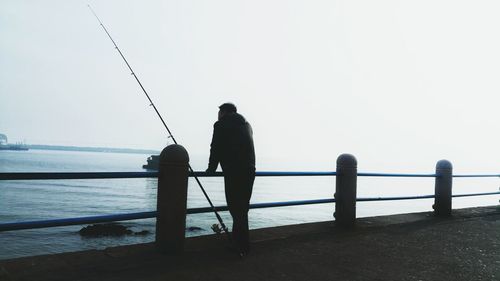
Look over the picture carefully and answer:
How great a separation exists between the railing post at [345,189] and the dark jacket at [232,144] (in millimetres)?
2769

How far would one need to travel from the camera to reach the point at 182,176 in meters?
4.91

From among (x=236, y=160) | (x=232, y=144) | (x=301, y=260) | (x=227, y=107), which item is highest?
(x=227, y=107)

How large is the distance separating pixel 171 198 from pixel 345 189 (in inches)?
142

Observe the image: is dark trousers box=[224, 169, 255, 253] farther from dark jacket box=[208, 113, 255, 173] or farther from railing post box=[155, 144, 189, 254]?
railing post box=[155, 144, 189, 254]

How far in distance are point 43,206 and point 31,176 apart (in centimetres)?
6858

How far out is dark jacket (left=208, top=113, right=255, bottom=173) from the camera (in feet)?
16.1

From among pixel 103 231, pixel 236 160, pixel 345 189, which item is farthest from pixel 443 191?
pixel 103 231

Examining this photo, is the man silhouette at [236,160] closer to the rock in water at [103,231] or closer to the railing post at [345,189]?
the railing post at [345,189]

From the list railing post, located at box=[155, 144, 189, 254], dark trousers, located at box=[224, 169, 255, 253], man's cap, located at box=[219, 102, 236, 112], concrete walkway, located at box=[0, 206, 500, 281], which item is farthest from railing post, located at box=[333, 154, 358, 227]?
railing post, located at box=[155, 144, 189, 254]

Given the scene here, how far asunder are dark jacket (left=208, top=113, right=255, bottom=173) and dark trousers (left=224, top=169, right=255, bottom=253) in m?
0.08

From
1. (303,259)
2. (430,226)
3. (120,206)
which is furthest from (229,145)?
(120,206)

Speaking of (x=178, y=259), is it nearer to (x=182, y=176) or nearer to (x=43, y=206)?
(x=182, y=176)

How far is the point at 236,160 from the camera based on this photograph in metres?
4.91

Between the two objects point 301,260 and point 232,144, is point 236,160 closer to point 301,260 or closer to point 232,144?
point 232,144
